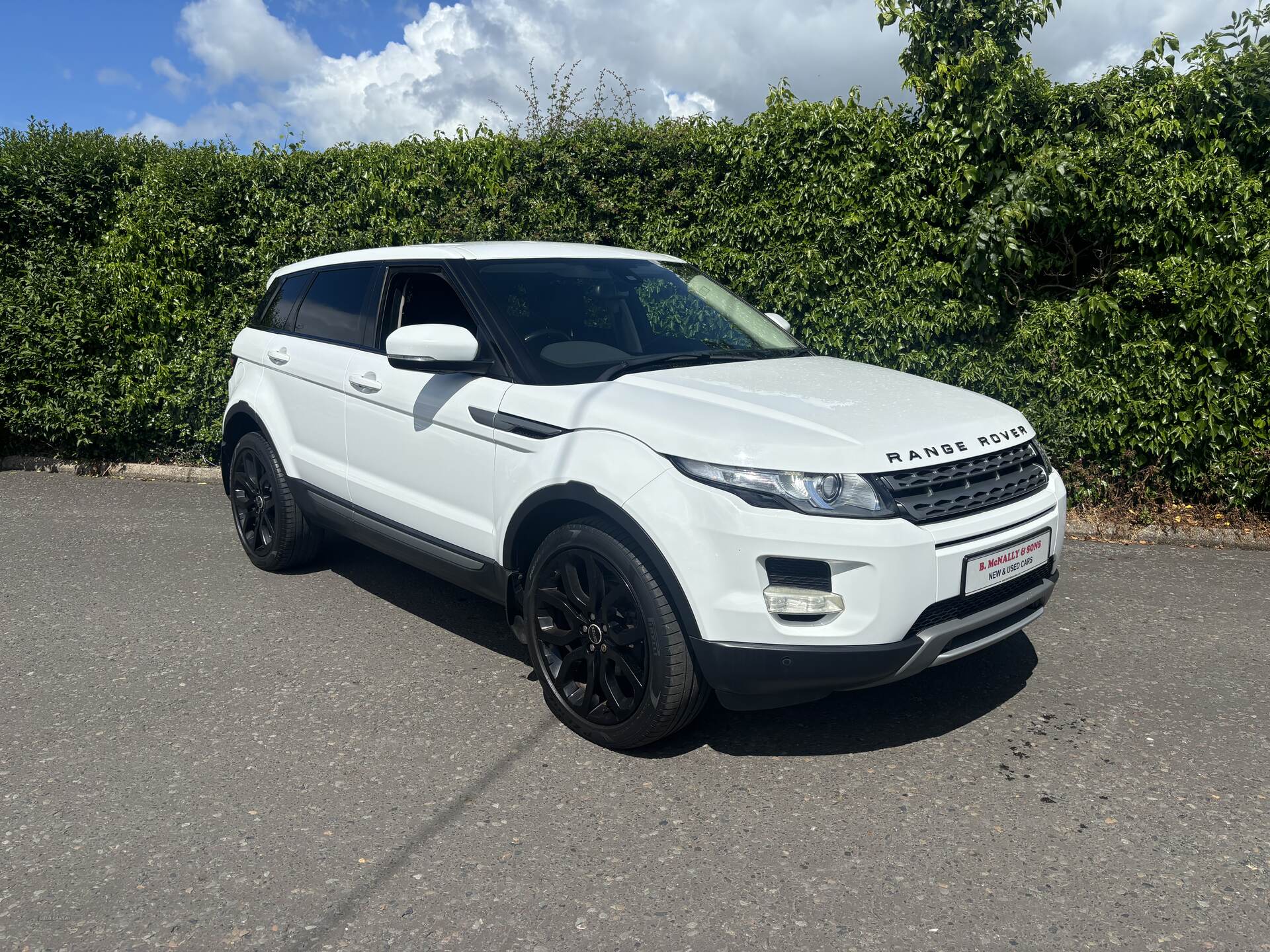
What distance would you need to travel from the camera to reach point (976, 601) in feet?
11.5

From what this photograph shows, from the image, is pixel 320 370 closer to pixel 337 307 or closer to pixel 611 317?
pixel 337 307

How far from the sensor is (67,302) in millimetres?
9086

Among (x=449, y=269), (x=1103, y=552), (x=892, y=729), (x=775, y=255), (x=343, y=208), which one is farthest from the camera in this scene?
(x=343, y=208)

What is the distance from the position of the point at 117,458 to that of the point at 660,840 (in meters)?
7.94

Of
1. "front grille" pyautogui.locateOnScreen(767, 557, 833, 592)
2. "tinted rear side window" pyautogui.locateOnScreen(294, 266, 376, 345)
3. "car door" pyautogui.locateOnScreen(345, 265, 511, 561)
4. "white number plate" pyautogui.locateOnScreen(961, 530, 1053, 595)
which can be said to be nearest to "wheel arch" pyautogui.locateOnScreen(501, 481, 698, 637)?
"car door" pyautogui.locateOnScreen(345, 265, 511, 561)

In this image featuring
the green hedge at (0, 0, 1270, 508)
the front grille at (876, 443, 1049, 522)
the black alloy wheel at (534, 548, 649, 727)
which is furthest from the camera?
the green hedge at (0, 0, 1270, 508)

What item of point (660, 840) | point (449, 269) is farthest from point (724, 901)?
point (449, 269)

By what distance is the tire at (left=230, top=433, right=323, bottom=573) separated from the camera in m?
5.64

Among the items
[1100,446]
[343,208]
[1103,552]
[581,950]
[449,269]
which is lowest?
Result: [581,950]

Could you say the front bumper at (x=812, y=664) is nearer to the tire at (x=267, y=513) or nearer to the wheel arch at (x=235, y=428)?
the tire at (x=267, y=513)

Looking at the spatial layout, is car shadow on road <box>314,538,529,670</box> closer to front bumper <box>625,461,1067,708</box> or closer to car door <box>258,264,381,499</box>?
car door <box>258,264,381,499</box>

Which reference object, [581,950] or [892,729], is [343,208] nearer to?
[892,729]

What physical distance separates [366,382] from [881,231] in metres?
4.02

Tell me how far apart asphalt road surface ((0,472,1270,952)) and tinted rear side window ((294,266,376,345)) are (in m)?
1.42
